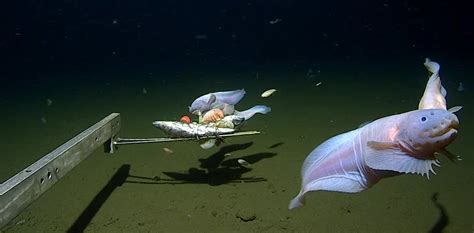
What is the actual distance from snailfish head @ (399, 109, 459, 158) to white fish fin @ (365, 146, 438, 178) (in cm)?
2

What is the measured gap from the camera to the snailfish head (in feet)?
3.67

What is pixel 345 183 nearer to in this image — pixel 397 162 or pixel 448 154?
pixel 397 162

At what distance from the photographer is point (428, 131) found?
112 cm

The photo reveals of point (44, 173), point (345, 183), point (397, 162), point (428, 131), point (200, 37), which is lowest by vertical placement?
point (200, 37)

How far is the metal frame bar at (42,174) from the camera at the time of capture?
2.02 m

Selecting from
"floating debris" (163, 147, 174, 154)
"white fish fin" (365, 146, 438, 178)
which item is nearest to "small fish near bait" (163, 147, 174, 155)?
"floating debris" (163, 147, 174, 154)

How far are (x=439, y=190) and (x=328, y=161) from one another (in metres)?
3.00

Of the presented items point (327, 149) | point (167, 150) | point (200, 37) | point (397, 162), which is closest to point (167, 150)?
point (167, 150)

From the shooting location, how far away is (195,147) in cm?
505

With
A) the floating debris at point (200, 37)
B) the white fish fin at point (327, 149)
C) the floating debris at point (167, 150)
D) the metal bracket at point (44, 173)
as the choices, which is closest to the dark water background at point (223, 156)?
the floating debris at point (167, 150)

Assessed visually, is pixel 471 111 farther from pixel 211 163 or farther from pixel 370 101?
pixel 211 163

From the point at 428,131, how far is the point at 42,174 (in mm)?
2233

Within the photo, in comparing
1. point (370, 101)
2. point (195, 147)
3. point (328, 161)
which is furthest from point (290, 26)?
point (328, 161)

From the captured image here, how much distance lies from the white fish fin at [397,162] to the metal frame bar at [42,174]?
190 centimetres
